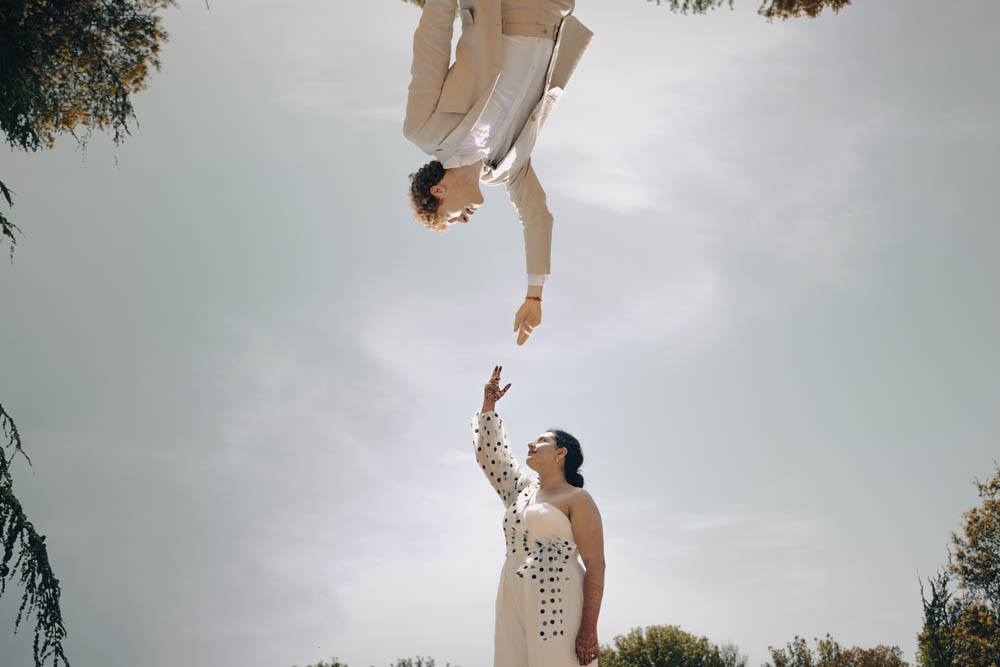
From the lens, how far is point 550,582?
4.12 metres

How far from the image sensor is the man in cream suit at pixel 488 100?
3070mm

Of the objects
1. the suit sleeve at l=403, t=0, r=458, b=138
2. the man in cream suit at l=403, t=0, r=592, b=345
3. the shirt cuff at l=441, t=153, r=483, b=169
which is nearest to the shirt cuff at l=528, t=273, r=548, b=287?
the man in cream suit at l=403, t=0, r=592, b=345

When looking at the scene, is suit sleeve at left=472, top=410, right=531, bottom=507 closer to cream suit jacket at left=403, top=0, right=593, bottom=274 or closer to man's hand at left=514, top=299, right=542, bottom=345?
man's hand at left=514, top=299, right=542, bottom=345

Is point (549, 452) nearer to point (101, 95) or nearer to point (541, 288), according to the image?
point (541, 288)

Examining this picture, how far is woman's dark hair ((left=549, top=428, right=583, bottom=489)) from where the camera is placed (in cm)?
464

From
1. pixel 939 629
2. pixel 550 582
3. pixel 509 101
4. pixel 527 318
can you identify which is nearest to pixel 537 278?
pixel 527 318

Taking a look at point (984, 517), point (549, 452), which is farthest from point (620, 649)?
point (549, 452)

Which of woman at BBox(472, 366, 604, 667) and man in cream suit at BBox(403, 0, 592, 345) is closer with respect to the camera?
man in cream suit at BBox(403, 0, 592, 345)

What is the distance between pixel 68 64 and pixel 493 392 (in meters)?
5.83

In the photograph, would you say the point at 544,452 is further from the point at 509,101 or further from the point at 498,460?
the point at 509,101

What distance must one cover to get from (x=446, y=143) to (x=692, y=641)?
18.0m

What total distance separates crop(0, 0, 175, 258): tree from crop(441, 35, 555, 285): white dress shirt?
16.6ft

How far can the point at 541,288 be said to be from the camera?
3.88 m

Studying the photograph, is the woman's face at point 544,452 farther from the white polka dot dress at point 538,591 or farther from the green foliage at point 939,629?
the green foliage at point 939,629
